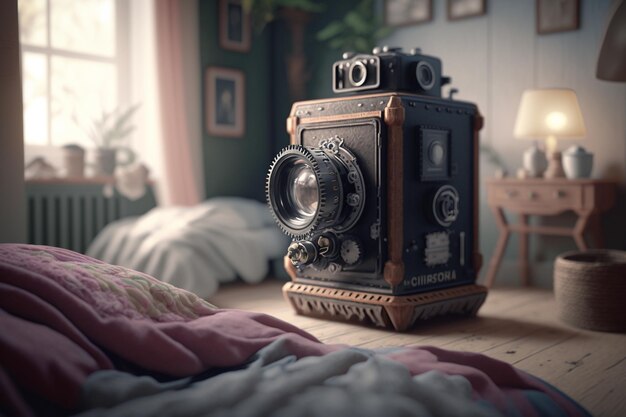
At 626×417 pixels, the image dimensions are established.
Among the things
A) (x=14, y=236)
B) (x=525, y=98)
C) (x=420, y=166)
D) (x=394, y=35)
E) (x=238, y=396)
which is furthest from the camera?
(x=394, y=35)

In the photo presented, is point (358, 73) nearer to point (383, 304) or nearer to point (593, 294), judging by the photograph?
point (383, 304)

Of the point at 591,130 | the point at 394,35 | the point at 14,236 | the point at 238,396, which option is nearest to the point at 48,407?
the point at 238,396

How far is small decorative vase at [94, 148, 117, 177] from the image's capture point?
4.20 m

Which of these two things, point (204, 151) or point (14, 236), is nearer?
point (14, 236)

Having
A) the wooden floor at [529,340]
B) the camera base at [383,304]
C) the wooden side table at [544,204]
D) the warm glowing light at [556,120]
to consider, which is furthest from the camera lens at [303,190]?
the warm glowing light at [556,120]

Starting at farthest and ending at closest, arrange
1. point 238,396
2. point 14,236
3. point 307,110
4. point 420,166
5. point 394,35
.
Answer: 1. point 394,35
2. point 307,110
3. point 420,166
4. point 14,236
5. point 238,396

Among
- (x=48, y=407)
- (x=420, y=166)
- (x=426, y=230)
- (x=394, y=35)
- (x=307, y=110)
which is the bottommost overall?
(x=48, y=407)

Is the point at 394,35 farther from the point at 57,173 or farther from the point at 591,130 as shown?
the point at 57,173

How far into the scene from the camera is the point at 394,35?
4430mm

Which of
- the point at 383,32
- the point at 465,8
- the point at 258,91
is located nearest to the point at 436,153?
the point at 465,8

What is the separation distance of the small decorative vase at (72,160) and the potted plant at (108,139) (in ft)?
0.50

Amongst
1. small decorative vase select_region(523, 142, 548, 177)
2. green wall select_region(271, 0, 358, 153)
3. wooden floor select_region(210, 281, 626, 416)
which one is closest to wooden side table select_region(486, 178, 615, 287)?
small decorative vase select_region(523, 142, 548, 177)

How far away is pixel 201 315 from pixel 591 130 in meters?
2.62

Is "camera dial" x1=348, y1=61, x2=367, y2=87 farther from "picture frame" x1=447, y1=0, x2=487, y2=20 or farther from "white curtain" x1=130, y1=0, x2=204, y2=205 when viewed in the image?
"white curtain" x1=130, y1=0, x2=204, y2=205
